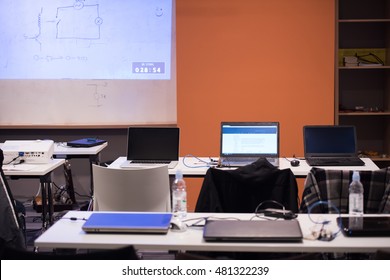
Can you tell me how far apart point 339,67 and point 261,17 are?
97 centimetres

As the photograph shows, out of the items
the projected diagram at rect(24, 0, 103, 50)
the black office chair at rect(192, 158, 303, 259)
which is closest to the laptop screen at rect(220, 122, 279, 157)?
the black office chair at rect(192, 158, 303, 259)

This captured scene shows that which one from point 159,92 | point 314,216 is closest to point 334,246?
point 314,216

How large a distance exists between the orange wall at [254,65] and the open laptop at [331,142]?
1280 mm

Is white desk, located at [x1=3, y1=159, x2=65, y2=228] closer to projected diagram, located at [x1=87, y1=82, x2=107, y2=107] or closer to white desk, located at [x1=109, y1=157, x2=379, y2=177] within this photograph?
white desk, located at [x1=109, y1=157, x2=379, y2=177]

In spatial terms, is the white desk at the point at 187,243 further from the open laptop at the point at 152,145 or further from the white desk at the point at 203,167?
the open laptop at the point at 152,145

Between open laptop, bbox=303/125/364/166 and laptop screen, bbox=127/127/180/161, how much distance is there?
1075mm

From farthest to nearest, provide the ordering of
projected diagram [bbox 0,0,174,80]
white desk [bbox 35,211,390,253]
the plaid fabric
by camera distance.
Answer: projected diagram [bbox 0,0,174,80]
the plaid fabric
white desk [bbox 35,211,390,253]

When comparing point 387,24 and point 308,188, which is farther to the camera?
point 387,24

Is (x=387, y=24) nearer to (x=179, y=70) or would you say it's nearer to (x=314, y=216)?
(x=179, y=70)

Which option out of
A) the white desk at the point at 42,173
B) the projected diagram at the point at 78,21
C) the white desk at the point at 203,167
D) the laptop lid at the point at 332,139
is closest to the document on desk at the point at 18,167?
the white desk at the point at 42,173

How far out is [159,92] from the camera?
587 centimetres

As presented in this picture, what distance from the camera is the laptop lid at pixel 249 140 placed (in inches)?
170

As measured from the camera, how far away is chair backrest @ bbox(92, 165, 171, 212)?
129 inches

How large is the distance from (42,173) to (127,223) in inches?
74.2
